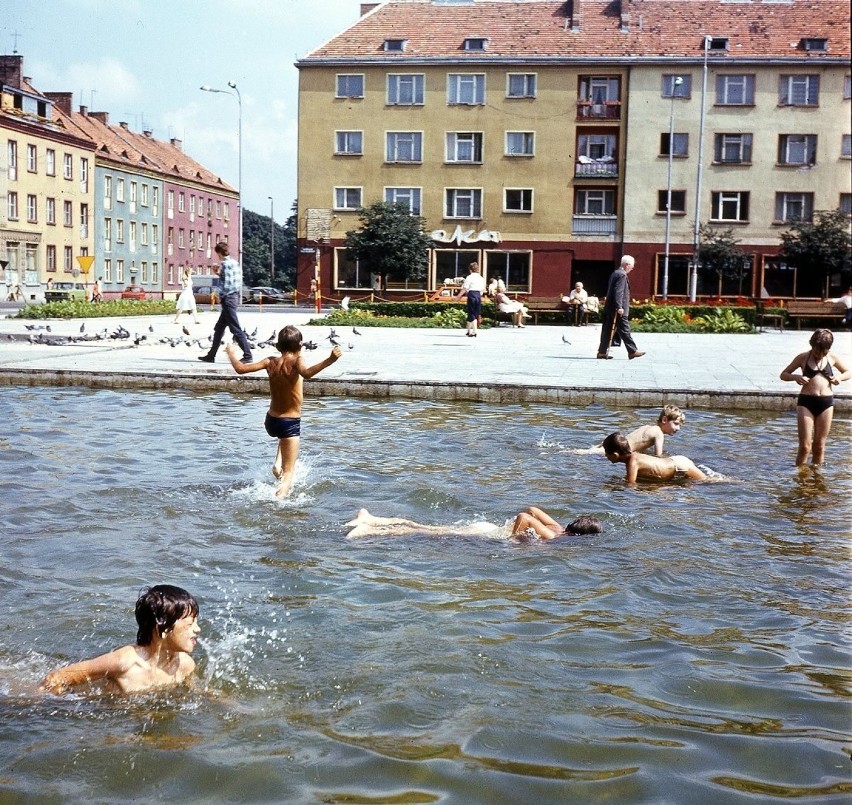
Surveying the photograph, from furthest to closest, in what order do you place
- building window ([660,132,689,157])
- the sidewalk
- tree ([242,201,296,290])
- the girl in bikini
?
tree ([242,201,296,290]) < building window ([660,132,689,157]) < the sidewalk < the girl in bikini

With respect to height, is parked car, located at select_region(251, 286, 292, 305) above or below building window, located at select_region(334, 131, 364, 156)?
below

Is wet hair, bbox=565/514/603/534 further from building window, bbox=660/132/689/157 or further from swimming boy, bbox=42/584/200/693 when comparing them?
building window, bbox=660/132/689/157

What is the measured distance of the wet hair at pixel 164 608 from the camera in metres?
4.91

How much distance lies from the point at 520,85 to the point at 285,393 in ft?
159

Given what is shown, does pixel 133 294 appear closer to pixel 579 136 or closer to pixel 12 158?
pixel 12 158

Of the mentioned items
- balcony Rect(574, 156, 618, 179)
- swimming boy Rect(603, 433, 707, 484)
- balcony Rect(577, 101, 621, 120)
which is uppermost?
balcony Rect(577, 101, 621, 120)

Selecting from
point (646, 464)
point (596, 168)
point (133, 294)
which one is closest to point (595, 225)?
point (596, 168)

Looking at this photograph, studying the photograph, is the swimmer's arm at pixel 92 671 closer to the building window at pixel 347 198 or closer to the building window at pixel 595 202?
the building window at pixel 595 202

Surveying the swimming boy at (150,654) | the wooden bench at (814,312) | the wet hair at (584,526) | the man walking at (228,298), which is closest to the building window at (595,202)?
the wooden bench at (814,312)

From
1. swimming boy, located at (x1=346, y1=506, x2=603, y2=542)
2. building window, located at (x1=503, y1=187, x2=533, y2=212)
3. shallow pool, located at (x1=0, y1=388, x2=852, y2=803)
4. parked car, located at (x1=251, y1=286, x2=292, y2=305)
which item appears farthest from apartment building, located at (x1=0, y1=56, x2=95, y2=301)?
swimming boy, located at (x1=346, y1=506, x2=603, y2=542)

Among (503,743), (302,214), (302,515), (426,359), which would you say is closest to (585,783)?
(503,743)

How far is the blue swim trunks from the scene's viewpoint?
9.09m

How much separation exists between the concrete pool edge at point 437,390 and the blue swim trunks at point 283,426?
631 cm

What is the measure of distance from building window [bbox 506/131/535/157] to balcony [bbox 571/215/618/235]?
4150 millimetres
